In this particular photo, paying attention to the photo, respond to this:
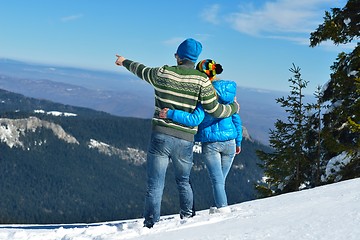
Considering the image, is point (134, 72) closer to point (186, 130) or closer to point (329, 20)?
point (186, 130)

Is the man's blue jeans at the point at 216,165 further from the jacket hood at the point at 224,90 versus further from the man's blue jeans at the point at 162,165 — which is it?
the jacket hood at the point at 224,90

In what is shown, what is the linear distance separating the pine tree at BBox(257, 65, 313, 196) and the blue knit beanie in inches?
496

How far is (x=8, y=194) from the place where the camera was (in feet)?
618

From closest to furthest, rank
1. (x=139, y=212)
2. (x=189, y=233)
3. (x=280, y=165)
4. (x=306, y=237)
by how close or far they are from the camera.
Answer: (x=306, y=237) → (x=189, y=233) → (x=280, y=165) → (x=139, y=212)

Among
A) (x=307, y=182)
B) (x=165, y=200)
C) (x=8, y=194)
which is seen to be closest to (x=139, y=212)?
(x=165, y=200)

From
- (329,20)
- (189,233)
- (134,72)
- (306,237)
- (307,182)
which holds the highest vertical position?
(329,20)

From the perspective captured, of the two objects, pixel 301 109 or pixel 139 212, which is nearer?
pixel 301 109

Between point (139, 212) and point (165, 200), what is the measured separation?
45.1ft

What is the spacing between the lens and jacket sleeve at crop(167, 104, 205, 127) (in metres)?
5.63

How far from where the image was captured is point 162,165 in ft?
19.1

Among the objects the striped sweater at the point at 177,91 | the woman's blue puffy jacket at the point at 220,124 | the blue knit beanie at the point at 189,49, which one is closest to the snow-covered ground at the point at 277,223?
the woman's blue puffy jacket at the point at 220,124

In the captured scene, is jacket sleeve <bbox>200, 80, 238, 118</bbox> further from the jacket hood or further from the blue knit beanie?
the blue knit beanie

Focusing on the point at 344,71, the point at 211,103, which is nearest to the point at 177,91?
the point at 211,103

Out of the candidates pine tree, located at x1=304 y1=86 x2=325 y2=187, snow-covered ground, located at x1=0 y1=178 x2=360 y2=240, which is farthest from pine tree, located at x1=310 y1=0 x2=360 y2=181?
snow-covered ground, located at x1=0 y1=178 x2=360 y2=240
